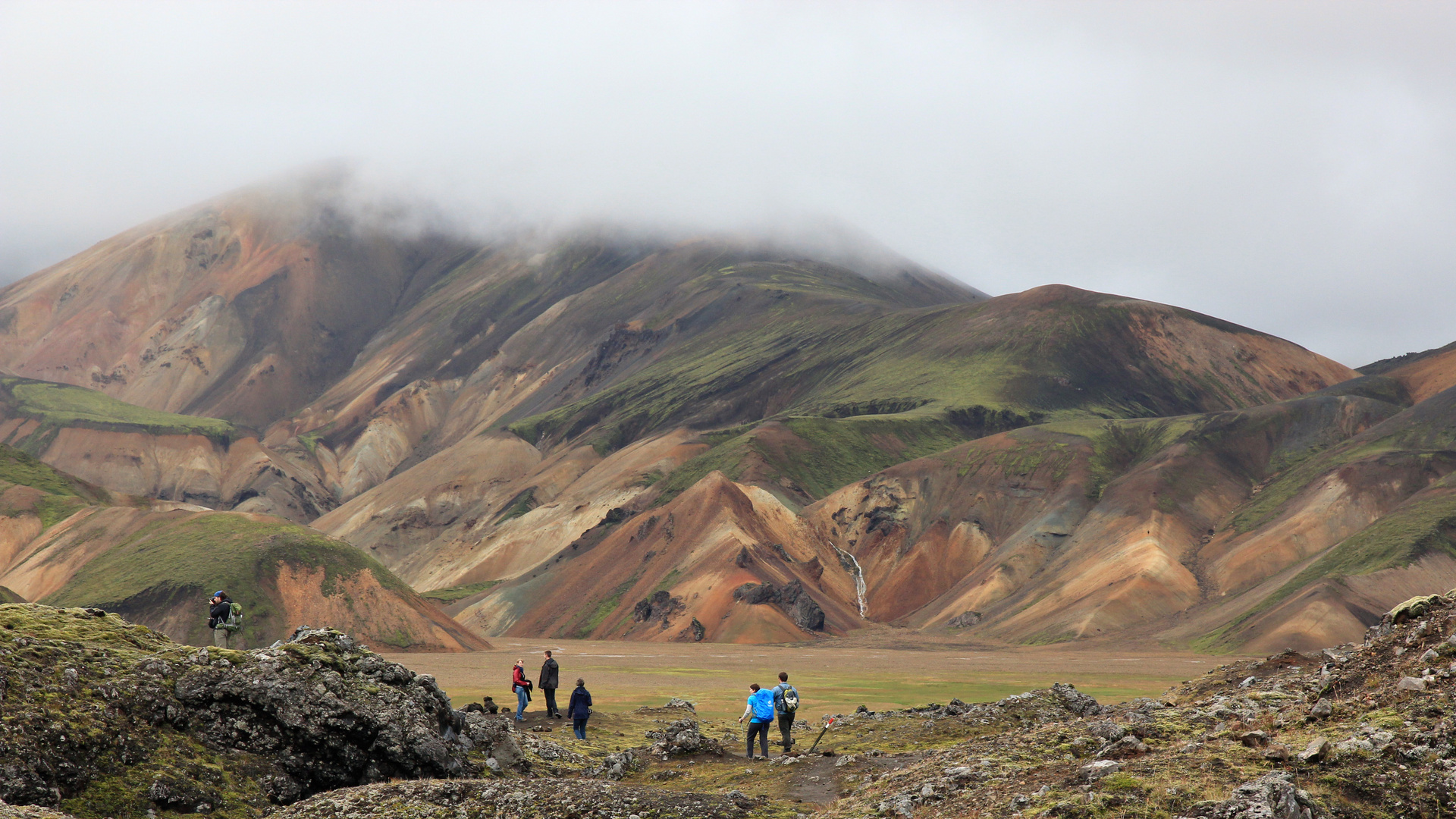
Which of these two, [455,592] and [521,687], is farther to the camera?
[455,592]

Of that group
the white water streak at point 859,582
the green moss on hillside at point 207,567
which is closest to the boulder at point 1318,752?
the green moss on hillside at point 207,567

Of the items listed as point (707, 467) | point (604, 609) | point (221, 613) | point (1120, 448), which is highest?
point (707, 467)

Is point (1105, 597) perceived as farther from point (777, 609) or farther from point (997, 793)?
point (997, 793)

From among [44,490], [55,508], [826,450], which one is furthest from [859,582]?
[44,490]

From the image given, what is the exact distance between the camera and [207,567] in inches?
3688

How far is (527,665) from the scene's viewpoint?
273ft

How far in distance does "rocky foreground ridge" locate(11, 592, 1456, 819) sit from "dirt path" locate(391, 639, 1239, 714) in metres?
23.7

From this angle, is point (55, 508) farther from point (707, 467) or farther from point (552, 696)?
point (552, 696)

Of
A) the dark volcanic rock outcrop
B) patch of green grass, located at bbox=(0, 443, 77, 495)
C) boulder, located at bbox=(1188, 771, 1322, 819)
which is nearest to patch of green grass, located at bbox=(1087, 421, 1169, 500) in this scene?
patch of green grass, located at bbox=(0, 443, 77, 495)

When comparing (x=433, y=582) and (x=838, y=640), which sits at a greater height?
(x=433, y=582)

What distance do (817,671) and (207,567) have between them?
4921 cm

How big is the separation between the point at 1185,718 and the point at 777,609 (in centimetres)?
10041

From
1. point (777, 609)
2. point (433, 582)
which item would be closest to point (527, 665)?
point (777, 609)

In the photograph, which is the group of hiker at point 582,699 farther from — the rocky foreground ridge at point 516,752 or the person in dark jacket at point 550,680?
the rocky foreground ridge at point 516,752
